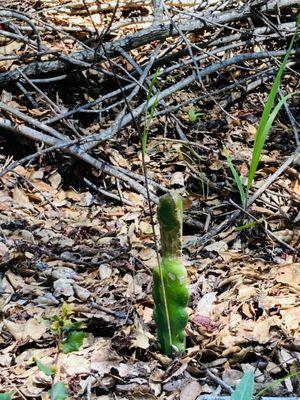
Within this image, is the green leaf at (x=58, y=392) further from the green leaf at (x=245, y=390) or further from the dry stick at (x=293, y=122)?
the dry stick at (x=293, y=122)

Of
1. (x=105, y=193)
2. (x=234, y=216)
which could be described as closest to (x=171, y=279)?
(x=234, y=216)

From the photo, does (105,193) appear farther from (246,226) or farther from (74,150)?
(246,226)

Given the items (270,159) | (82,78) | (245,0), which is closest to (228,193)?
(270,159)

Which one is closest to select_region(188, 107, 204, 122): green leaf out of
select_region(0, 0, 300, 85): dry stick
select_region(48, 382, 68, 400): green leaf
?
select_region(0, 0, 300, 85): dry stick

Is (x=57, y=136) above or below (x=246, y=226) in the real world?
above

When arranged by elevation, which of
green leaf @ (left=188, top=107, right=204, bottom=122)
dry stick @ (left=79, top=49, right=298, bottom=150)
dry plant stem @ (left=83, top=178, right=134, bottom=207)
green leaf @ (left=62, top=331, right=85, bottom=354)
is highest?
dry stick @ (left=79, top=49, right=298, bottom=150)

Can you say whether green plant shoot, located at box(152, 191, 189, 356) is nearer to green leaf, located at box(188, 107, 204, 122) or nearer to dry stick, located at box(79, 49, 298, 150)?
dry stick, located at box(79, 49, 298, 150)

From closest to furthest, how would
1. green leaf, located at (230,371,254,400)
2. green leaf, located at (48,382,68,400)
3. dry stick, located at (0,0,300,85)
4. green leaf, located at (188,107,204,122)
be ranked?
green leaf, located at (230,371,254,400), green leaf, located at (48,382,68,400), dry stick, located at (0,0,300,85), green leaf, located at (188,107,204,122)
